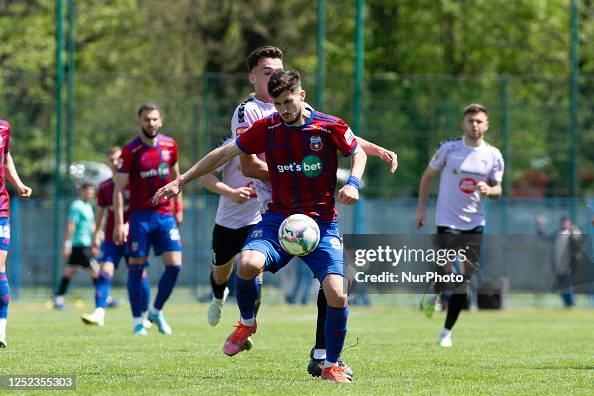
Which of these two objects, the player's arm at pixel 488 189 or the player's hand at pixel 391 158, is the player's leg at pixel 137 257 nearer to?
the player's arm at pixel 488 189

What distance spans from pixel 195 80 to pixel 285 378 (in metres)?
18.3

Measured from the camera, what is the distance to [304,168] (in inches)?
321

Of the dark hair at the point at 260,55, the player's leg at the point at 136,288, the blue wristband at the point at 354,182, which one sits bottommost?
the player's leg at the point at 136,288

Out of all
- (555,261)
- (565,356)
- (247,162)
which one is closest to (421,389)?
(247,162)

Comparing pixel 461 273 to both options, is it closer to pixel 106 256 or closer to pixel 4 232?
pixel 106 256

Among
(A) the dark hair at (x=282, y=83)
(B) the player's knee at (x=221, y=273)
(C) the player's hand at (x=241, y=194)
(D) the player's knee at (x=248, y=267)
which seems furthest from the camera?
(B) the player's knee at (x=221, y=273)

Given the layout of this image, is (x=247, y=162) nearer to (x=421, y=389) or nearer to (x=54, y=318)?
(x=421, y=389)

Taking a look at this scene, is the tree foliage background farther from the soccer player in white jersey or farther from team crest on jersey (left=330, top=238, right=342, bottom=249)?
team crest on jersey (left=330, top=238, right=342, bottom=249)

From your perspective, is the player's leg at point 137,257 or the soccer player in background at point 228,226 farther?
the player's leg at point 137,257

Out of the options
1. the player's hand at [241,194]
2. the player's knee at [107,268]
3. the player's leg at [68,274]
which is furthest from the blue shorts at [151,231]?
the player's leg at [68,274]

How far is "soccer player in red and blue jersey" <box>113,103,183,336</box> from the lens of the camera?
42.3ft

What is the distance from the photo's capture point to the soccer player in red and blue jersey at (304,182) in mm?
8016

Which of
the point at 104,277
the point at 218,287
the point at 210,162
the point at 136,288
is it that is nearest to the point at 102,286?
the point at 104,277

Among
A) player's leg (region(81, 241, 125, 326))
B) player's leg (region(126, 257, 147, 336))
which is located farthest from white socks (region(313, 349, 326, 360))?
player's leg (region(81, 241, 125, 326))
